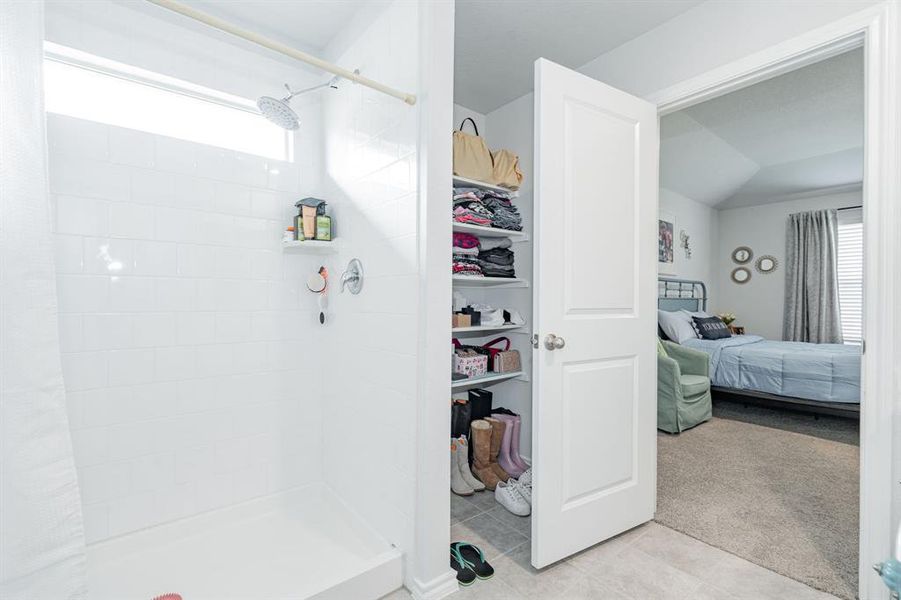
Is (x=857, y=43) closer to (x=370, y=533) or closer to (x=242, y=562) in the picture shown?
(x=370, y=533)

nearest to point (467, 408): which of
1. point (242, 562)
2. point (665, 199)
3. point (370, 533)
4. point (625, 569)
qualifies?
point (370, 533)

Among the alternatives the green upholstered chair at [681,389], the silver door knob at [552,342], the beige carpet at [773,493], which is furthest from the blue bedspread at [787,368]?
Result: the silver door knob at [552,342]

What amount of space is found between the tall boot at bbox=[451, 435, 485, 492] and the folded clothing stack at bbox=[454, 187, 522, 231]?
1.31 m

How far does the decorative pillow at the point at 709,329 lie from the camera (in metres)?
4.67

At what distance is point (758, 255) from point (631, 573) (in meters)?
6.19

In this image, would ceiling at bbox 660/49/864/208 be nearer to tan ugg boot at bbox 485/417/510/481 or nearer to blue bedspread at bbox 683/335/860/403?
blue bedspread at bbox 683/335/860/403

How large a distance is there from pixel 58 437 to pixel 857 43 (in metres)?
2.69

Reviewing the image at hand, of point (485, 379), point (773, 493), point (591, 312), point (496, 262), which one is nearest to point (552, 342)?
point (591, 312)

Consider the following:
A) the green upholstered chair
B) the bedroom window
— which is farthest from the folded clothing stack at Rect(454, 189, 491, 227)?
the bedroom window

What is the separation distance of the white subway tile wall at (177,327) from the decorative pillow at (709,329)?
4.23m

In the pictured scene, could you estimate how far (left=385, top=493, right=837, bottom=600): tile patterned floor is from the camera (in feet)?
5.22

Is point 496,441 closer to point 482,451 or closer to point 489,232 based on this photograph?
point 482,451

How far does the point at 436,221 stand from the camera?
1584 millimetres

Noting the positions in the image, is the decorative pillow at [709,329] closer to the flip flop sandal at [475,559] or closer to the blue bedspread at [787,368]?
the blue bedspread at [787,368]
